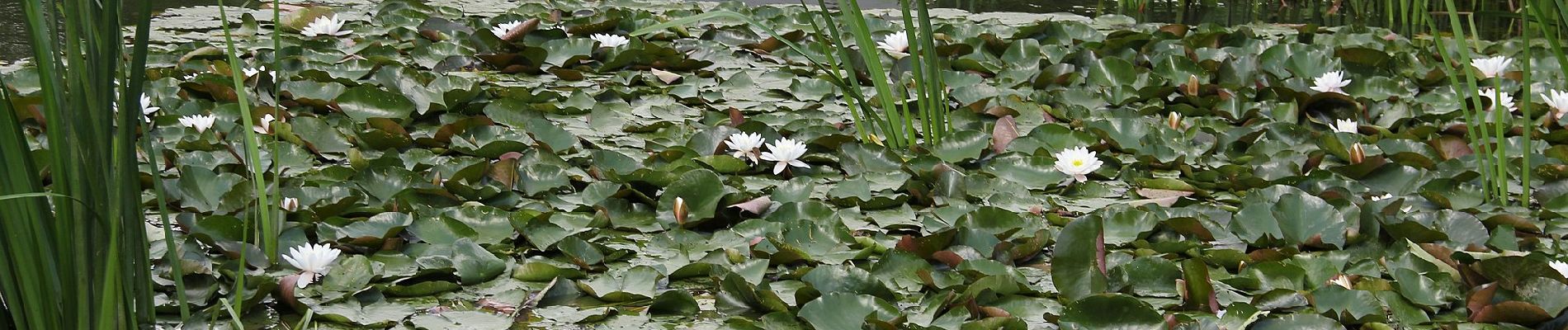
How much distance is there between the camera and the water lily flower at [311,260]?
166 cm

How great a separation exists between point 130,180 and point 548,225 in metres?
0.67

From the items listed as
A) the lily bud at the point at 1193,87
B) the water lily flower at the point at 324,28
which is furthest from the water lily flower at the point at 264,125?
the lily bud at the point at 1193,87

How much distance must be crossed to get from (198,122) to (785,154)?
110cm

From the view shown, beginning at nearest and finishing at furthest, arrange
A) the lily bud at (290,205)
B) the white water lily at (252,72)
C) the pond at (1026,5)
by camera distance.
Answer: the lily bud at (290,205) < the white water lily at (252,72) < the pond at (1026,5)

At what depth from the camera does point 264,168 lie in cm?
222

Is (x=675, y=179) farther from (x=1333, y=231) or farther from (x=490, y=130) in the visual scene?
(x=1333, y=231)

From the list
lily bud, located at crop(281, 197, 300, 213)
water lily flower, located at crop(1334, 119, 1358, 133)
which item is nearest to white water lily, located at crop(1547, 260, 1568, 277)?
water lily flower, located at crop(1334, 119, 1358, 133)

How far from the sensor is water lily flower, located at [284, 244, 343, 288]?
1662mm

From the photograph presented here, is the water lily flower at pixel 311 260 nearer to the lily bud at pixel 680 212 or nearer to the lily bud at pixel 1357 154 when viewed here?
the lily bud at pixel 680 212

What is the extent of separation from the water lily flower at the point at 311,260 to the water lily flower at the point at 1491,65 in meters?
2.68

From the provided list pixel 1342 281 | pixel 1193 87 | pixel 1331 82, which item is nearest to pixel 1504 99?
pixel 1331 82

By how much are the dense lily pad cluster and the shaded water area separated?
0.96 metres

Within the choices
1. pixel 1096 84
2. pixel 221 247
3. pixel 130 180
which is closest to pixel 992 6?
pixel 1096 84

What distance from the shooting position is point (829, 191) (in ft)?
7.30
